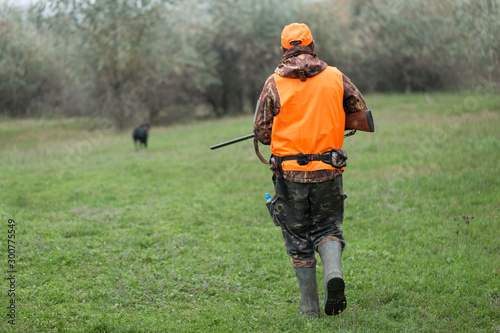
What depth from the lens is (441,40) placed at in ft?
91.0

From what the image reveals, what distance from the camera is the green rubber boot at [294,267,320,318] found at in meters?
4.09

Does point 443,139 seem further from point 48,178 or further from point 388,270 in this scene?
point 48,178

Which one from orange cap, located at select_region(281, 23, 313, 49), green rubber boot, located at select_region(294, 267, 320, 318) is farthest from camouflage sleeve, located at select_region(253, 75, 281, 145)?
green rubber boot, located at select_region(294, 267, 320, 318)

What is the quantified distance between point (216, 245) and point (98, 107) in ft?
71.5

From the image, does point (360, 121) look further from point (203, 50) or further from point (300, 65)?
point (203, 50)

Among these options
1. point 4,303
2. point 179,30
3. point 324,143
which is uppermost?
point 179,30

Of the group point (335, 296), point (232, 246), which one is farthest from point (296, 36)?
point (232, 246)

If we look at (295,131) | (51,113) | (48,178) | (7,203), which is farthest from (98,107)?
(295,131)

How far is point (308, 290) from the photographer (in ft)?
13.5

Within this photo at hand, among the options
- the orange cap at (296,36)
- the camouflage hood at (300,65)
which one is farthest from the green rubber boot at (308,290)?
the orange cap at (296,36)

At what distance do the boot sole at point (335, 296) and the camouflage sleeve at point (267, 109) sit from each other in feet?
4.41

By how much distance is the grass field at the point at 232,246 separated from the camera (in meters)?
4.18

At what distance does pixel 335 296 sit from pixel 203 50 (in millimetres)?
28086

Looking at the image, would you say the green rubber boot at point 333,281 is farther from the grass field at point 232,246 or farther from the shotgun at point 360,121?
the shotgun at point 360,121
